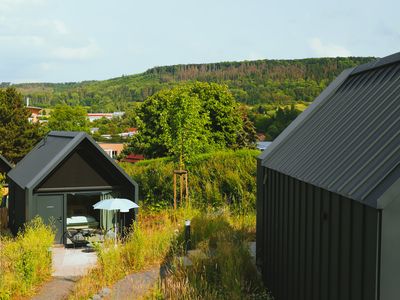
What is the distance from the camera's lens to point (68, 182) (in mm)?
17016

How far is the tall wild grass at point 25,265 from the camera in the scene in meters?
10.9

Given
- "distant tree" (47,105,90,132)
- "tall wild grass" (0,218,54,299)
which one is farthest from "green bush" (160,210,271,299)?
"distant tree" (47,105,90,132)

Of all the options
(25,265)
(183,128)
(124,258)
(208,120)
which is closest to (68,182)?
(183,128)

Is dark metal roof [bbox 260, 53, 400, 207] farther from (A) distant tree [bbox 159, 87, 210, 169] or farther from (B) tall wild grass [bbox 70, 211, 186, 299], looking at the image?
(A) distant tree [bbox 159, 87, 210, 169]

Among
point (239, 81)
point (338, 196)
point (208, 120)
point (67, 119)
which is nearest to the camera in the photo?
point (338, 196)

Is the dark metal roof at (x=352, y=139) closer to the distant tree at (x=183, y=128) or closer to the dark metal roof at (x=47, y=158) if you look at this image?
the dark metal roof at (x=47, y=158)

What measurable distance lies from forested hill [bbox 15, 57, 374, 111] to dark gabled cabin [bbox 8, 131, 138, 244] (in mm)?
60530

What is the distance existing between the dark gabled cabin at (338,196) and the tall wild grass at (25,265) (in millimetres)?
5048

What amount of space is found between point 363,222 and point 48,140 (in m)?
16.4

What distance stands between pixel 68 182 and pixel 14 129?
80.4 feet

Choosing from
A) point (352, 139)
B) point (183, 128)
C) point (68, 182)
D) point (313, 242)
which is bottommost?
point (68, 182)

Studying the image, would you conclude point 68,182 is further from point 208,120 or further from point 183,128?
point 208,120

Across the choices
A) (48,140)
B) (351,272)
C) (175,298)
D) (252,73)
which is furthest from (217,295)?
(252,73)

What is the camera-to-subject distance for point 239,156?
1970 centimetres
